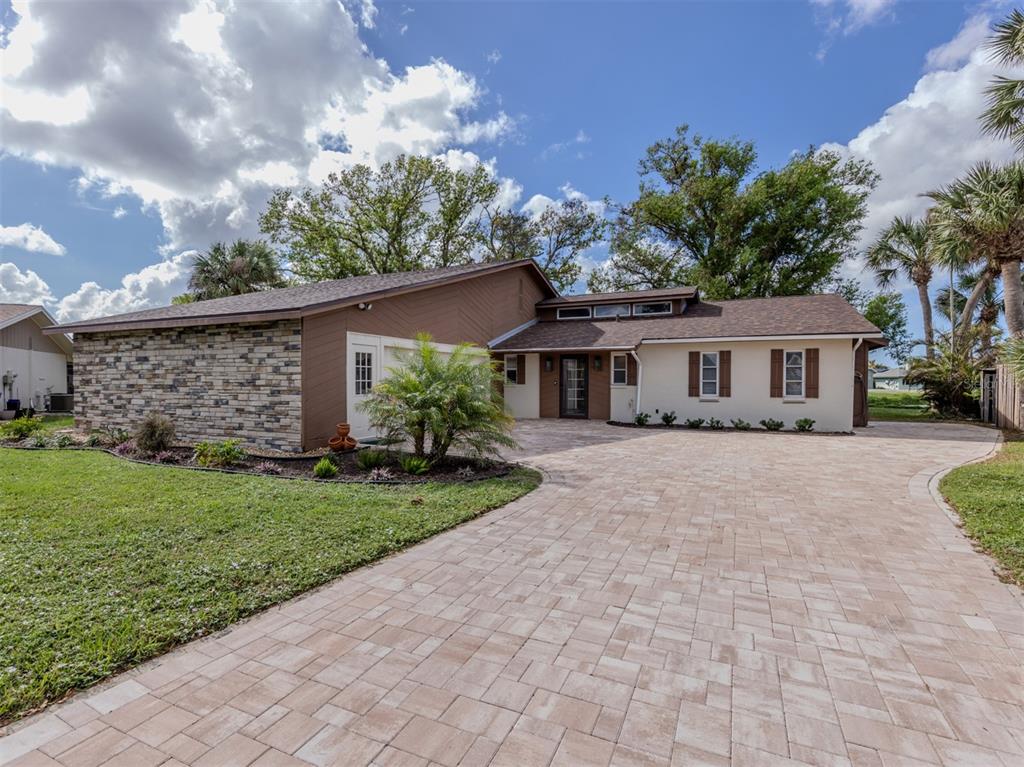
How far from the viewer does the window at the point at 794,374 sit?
45.0 ft

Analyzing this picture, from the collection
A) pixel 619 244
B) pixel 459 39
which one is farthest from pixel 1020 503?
pixel 619 244

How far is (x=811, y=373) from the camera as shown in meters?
13.5

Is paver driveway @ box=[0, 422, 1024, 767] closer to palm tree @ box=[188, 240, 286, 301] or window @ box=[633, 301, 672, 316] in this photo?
window @ box=[633, 301, 672, 316]

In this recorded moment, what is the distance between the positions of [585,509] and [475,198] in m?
25.2

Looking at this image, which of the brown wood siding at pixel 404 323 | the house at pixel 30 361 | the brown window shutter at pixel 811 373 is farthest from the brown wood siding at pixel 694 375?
the house at pixel 30 361

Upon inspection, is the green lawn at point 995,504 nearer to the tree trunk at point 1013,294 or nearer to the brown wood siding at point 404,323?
the tree trunk at point 1013,294

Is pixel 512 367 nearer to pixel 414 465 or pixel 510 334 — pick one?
pixel 510 334

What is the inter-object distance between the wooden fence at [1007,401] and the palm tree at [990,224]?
1.43 metres

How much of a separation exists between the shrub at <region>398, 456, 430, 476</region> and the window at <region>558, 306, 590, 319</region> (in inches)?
519

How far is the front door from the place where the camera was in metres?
16.3

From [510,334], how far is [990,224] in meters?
14.8

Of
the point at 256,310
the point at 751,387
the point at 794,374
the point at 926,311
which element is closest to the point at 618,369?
the point at 751,387

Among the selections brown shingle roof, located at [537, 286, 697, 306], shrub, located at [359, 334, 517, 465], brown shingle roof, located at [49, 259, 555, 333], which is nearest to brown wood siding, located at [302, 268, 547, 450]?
brown shingle roof, located at [49, 259, 555, 333]

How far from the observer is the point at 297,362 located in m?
9.08
